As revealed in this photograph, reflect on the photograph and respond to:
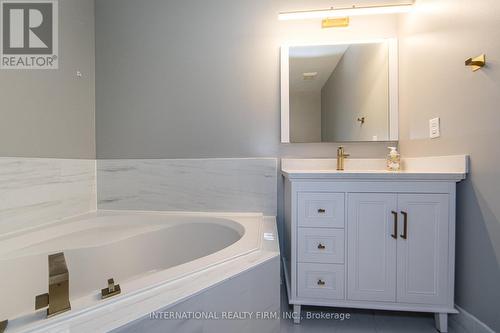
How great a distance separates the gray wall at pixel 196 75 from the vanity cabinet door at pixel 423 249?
22.9 inches

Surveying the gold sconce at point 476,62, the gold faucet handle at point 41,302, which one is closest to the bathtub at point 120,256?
the gold faucet handle at point 41,302

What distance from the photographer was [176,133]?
1.70m

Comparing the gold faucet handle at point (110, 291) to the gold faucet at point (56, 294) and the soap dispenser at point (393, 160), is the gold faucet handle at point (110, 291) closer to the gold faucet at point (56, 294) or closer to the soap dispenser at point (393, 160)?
the gold faucet at point (56, 294)

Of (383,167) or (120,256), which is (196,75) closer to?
(120,256)

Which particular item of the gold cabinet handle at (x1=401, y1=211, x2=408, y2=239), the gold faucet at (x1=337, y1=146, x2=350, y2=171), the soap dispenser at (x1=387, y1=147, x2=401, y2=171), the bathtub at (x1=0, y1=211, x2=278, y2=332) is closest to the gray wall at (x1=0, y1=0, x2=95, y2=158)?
the bathtub at (x1=0, y1=211, x2=278, y2=332)

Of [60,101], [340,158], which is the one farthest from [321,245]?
[60,101]

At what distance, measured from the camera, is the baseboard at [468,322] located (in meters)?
0.96

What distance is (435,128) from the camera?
1209mm

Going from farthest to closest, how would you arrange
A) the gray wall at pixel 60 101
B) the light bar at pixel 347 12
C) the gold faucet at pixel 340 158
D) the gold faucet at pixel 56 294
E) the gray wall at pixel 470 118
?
1. the gold faucet at pixel 340 158
2. the light bar at pixel 347 12
3. the gray wall at pixel 60 101
4. the gray wall at pixel 470 118
5. the gold faucet at pixel 56 294

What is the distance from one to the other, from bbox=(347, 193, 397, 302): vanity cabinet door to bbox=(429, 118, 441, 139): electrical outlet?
1.45ft

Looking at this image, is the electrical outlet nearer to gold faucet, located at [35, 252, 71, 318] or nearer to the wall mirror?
the wall mirror

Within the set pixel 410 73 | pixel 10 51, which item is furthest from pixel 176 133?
pixel 410 73

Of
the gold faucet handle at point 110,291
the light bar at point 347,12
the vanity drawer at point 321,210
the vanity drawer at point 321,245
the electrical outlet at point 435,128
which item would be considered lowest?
the vanity drawer at point 321,245

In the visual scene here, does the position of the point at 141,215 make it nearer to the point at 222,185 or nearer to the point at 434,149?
the point at 222,185
